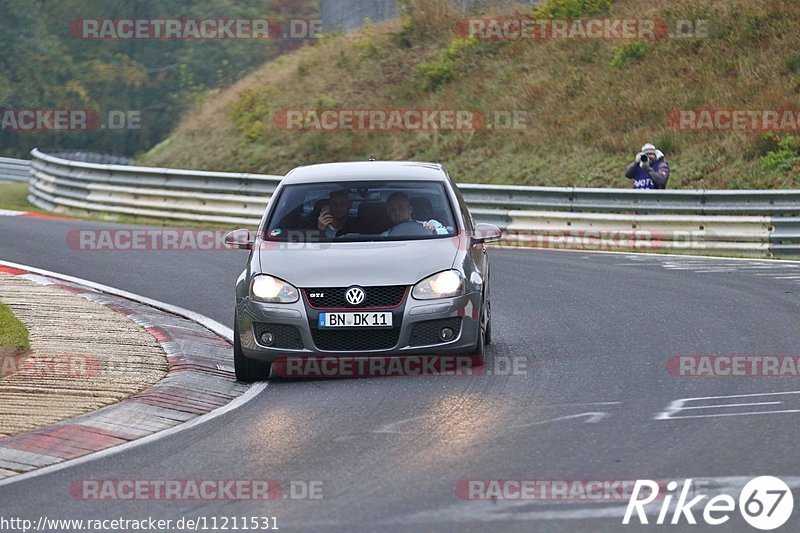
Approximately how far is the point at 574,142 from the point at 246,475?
21.3m

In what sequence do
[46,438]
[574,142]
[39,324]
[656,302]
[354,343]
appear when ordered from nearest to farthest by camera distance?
1. [46,438]
2. [354,343]
3. [39,324]
4. [656,302]
5. [574,142]

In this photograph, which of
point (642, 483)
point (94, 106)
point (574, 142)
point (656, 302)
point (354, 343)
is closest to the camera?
point (642, 483)

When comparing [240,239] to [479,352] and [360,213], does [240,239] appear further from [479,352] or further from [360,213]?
[479,352]

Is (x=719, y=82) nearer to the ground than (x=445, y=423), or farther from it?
farther from it

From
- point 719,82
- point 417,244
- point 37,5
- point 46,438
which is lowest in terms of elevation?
point 46,438

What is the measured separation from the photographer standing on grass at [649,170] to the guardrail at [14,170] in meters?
24.6

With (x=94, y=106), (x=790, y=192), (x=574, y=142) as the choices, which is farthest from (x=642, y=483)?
(x=94, y=106)

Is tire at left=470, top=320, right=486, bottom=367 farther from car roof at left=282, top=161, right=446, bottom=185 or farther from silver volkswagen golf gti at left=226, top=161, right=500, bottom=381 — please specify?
car roof at left=282, top=161, right=446, bottom=185

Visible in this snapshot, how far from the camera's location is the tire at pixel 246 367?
1041cm

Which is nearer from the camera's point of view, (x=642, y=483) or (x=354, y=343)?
(x=642, y=483)

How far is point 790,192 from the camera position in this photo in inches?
780

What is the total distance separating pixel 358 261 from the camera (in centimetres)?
1041

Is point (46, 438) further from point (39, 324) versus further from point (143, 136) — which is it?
point (143, 136)

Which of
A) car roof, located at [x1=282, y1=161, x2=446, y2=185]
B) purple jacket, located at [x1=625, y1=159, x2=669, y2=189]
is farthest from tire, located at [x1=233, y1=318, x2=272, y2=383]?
purple jacket, located at [x1=625, y1=159, x2=669, y2=189]
